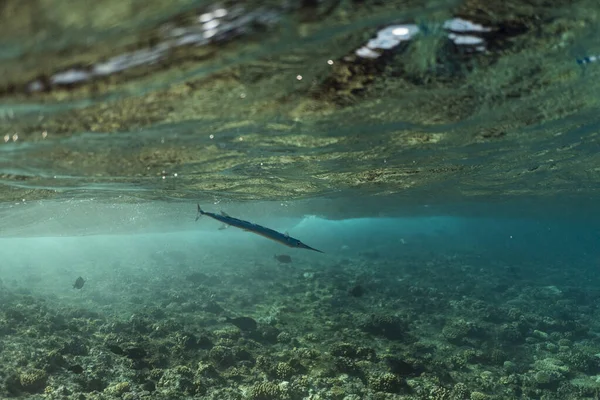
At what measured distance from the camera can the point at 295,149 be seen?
13312mm

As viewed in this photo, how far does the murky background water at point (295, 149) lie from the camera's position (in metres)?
5.80

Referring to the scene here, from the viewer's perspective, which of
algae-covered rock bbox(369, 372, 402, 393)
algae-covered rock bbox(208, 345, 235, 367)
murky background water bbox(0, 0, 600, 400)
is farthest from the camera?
algae-covered rock bbox(208, 345, 235, 367)

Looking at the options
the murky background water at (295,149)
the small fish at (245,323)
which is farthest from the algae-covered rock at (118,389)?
the small fish at (245,323)

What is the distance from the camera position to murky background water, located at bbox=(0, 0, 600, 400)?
580 cm

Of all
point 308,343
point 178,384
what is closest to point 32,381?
point 178,384

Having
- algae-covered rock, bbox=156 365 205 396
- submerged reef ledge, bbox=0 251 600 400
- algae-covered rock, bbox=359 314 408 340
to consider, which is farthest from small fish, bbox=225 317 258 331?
algae-covered rock, bbox=156 365 205 396

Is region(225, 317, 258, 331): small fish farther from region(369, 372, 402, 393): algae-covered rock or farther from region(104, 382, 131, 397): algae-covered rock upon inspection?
region(369, 372, 402, 393): algae-covered rock

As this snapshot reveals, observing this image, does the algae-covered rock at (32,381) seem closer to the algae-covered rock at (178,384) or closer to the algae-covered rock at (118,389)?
the algae-covered rock at (118,389)

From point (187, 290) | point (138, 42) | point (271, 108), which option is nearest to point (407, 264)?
point (187, 290)

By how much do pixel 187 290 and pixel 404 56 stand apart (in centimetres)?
2400

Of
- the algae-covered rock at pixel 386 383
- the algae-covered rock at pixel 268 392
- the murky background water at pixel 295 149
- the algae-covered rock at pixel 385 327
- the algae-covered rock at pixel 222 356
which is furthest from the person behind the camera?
the algae-covered rock at pixel 385 327

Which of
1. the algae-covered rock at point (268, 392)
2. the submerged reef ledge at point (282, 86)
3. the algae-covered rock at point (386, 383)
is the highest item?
the submerged reef ledge at point (282, 86)

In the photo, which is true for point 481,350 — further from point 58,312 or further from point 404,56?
point 58,312

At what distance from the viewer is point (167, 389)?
10555mm
